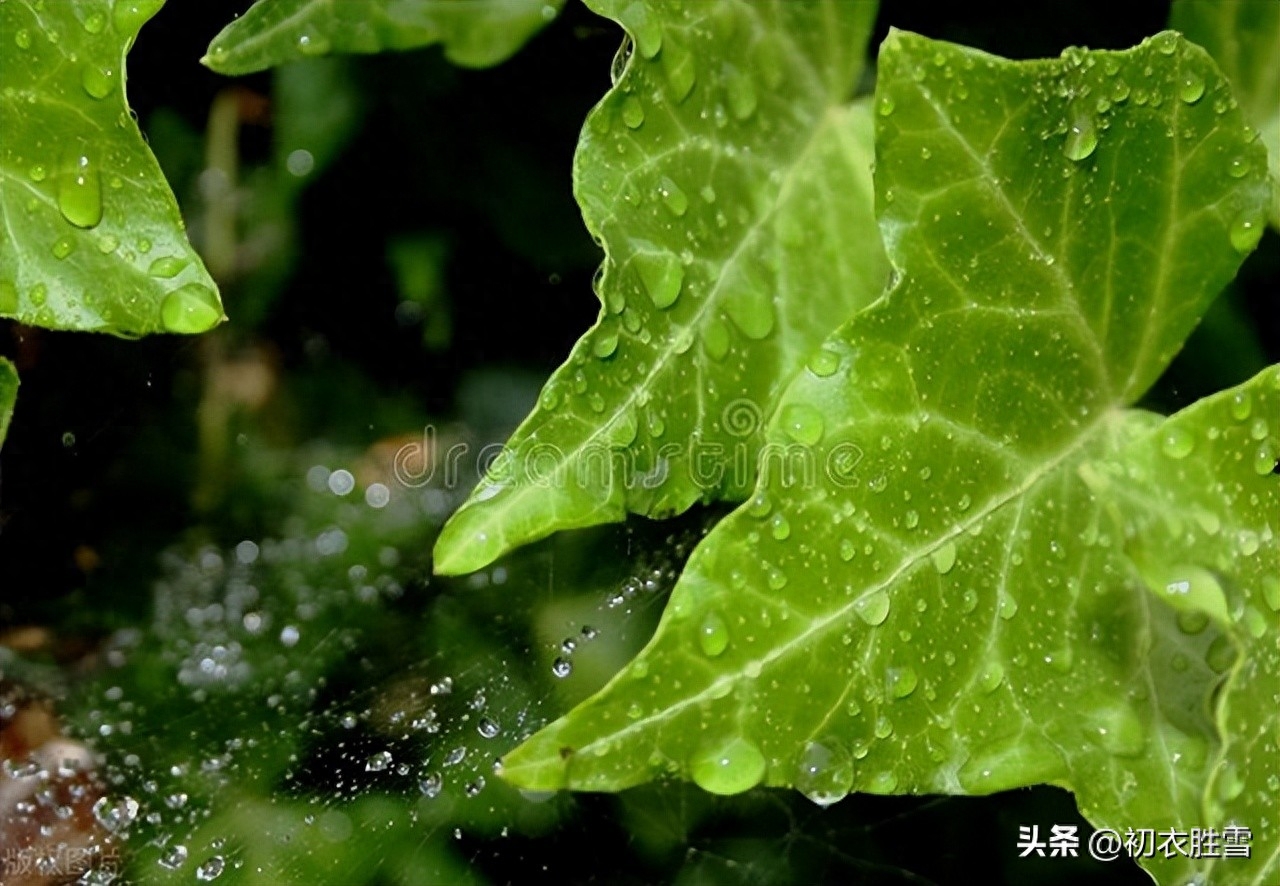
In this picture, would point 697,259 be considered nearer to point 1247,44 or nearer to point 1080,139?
point 1080,139

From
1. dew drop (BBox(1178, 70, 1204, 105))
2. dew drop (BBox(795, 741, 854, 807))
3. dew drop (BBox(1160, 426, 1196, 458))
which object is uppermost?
dew drop (BBox(1178, 70, 1204, 105))

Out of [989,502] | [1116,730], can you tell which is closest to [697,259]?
[989,502]

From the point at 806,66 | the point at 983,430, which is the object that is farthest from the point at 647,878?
the point at 806,66

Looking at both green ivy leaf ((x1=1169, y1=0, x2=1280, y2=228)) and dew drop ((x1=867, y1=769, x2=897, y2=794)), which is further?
green ivy leaf ((x1=1169, y1=0, x2=1280, y2=228))

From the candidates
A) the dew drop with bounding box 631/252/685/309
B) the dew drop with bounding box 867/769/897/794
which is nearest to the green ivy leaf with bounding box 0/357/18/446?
the dew drop with bounding box 631/252/685/309

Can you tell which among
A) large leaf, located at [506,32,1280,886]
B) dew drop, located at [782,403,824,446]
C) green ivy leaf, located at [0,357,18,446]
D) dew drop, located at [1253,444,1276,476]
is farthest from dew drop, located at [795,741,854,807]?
green ivy leaf, located at [0,357,18,446]

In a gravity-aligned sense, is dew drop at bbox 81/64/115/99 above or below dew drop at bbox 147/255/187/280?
above

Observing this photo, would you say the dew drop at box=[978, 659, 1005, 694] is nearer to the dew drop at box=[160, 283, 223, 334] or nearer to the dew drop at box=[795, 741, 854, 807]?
the dew drop at box=[795, 741, 854, 807]
